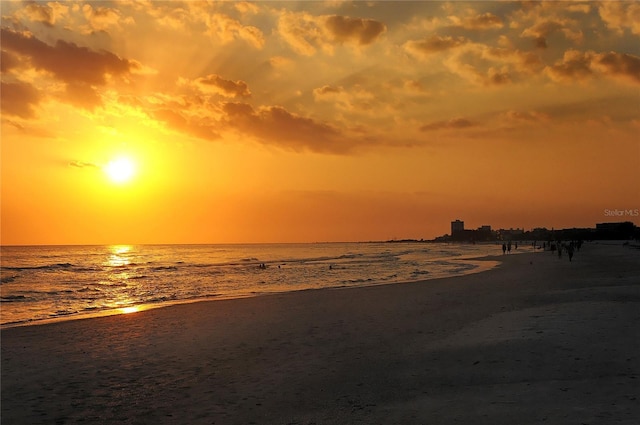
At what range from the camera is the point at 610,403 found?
26.4 feet

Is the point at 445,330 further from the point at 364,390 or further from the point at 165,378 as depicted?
the point at 165,378

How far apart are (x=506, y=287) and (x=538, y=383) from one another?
21.9 m

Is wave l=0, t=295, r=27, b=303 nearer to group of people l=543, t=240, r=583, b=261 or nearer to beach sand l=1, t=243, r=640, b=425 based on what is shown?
beach sand l=1, t=243, r=640, b=425

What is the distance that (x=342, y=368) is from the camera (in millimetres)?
12094

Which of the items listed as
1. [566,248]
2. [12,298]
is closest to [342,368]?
[12,298]

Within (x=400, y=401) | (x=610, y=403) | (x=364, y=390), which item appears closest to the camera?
(x=610, y=403)

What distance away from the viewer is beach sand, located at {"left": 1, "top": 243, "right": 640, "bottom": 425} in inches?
347

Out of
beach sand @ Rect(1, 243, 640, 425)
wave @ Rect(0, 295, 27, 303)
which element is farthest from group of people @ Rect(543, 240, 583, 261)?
wave @ Rect(0, 295, 27, 303)

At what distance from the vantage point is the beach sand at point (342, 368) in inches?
347

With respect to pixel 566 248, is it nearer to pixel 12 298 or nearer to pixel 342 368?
pixel 12 298

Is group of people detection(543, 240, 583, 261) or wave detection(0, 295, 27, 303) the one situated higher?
group of people detection(543, 240, 583, 261)

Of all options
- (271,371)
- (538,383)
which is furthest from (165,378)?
(538,383)

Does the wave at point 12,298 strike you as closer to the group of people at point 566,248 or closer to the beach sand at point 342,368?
the beach sand at point 342,368

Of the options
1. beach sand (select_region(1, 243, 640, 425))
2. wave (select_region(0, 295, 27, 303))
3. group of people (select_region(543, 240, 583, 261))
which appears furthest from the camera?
group of people (select_region(543, 240, 583, 261))
